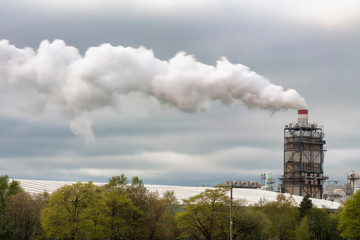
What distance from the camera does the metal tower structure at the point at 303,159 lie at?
181m

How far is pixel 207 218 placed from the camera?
92562 millimetres

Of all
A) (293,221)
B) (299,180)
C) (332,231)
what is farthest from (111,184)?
(299,180)

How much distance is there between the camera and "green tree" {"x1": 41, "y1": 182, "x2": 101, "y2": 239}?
282 feet

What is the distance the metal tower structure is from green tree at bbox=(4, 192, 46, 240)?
108 meters

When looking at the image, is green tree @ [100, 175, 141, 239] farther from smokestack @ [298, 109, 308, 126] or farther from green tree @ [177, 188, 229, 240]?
smokestack @ [298, 109, 308, 126]

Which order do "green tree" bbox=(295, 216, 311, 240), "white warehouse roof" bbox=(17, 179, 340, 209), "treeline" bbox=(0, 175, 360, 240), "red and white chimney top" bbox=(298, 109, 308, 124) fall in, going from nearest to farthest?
"treeline" bbox=(0, 175, 360, 240), "green tree" bbox=(295, 216, 311, 240), "white warehouse roof" bbox=(17, 179, 340, 209), "red and white chimney top" bbox=(298, 109, 308, 124)

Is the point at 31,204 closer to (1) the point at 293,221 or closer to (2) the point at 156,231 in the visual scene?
(2) the point at 156,231

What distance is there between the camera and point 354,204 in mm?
97438

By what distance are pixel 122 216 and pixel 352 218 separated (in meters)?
41.8

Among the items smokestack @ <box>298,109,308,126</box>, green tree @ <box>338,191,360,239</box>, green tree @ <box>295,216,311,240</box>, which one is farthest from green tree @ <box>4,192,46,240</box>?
smokestack @ <box>298,109,308,126</box>

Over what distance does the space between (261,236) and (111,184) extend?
96.1ft

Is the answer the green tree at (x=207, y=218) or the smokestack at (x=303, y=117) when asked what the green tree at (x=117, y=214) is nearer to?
the green tree at (x=207, y=218)

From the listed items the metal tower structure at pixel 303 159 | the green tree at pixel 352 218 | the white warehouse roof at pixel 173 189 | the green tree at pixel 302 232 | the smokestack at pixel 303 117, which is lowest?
the green tree at pixel 302 232

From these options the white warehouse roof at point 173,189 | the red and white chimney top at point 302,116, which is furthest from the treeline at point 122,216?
the red and white chimney top at point 302,116
